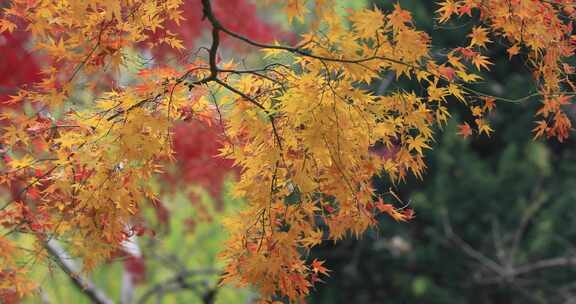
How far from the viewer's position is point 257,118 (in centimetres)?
244

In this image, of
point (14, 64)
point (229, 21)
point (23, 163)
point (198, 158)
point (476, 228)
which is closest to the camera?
point (23, 163)

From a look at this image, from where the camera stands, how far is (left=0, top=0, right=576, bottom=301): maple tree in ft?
7.49

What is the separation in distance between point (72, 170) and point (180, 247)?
19.4 ft

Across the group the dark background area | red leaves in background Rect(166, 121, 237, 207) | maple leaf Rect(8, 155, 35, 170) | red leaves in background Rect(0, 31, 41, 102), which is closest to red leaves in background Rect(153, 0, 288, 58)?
red leaves in background Rect(166, 121, 237, 207)

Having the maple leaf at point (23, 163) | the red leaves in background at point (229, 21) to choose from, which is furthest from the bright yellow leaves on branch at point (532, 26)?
the red leaves in background at point (229, 21)

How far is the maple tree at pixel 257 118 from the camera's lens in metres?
2.28

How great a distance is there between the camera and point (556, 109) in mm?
2580

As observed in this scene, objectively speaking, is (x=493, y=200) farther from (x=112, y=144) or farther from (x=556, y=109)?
(x=112, y=144)

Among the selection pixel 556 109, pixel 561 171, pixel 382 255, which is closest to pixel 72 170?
pixel 556 109

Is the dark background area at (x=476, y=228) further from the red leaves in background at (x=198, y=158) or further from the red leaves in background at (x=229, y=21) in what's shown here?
the red leaves in background at (x=229, y=21)

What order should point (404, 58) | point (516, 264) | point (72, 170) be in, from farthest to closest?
point (516, 264) → point (72, 170) → point (404, 58)

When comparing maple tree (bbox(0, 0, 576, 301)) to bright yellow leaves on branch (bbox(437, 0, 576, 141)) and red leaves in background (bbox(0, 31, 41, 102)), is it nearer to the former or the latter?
bright yellow leaves on branch (bbox(437, 0, 576, 141))

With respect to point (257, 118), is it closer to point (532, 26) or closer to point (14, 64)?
point (532, 26)

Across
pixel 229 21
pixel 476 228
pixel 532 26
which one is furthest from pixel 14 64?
pixel 476 228
